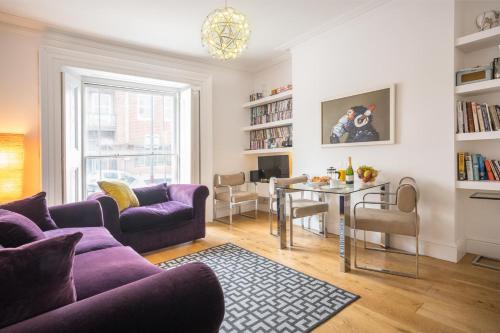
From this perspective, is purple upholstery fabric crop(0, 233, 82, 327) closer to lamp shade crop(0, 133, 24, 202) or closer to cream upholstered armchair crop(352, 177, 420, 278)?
cream upholstered armchair crop(352, 177, 420, 278)

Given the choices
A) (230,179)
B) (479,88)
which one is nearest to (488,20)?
(479,88)

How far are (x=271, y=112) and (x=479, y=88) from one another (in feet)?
9.68

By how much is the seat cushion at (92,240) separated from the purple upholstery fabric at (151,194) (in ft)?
3.78

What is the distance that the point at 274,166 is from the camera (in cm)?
486

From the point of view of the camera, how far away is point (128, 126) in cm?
433

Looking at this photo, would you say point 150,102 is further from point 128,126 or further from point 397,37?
point 397,37

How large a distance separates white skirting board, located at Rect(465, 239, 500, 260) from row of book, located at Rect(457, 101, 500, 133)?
46.2 inches

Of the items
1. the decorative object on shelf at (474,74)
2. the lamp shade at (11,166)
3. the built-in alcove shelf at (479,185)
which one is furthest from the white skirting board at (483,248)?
the lamp shade at (11,166)

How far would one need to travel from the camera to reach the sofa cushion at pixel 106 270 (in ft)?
4.71

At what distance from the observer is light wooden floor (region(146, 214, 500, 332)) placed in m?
1.78

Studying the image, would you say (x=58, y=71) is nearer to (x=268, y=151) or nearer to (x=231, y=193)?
(x=231, y=193)

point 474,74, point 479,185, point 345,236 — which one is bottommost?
point 345,236

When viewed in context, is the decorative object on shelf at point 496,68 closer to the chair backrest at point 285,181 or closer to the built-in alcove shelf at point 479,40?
the built-in alcove shelf at point 479,40

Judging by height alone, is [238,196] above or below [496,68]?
below
